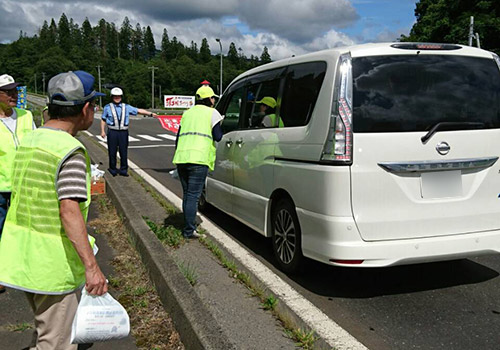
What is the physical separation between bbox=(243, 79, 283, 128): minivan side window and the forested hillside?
105 metres

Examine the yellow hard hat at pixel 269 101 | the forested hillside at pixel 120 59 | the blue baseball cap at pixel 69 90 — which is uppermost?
the forested hillside at pixel 120 59

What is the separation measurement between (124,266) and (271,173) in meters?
1.72

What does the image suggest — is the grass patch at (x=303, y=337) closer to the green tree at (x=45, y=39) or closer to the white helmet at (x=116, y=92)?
the white helmet at (x=116, y=92)

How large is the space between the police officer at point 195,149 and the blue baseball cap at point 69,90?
3.01 m

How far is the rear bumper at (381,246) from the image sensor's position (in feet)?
11.8

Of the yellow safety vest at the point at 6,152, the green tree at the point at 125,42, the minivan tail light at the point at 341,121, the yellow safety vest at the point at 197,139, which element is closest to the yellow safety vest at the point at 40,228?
the minivan tail light at the point at 341,121

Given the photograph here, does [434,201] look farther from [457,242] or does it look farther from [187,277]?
[187,277]

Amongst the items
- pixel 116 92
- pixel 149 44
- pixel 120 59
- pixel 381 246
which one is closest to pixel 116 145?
pixel 116 92

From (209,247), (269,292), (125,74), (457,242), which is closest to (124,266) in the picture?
(209,247)

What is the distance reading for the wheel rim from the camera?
4289mm

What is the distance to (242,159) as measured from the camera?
5309 millimetres

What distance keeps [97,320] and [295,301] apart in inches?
78.0

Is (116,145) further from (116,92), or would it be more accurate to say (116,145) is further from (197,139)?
(197,139)

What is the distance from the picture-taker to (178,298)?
11.0 feet
